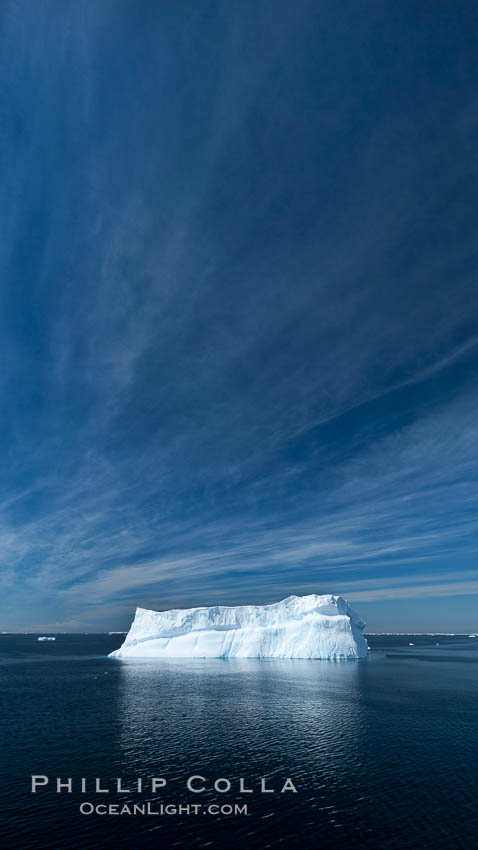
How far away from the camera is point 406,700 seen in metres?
42.3

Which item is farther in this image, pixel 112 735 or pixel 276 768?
pixel 112 735

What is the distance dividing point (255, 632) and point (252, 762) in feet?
218

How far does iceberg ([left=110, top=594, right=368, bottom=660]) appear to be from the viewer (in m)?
78.6

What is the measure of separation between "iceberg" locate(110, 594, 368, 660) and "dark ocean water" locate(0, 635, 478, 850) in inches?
1214

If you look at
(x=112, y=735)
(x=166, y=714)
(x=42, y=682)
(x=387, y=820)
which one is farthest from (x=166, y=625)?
(x=387, y=820)

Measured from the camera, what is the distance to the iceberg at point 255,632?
78625mm

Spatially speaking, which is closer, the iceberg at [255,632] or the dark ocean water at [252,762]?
the dark ocean water at [252,762]

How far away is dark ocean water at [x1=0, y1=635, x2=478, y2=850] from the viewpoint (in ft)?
55.7

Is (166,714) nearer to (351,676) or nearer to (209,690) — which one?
(209,690)

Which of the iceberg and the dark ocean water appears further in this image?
the iceberg

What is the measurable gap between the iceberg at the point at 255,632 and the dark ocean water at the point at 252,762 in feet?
101

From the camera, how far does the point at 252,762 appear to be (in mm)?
24188

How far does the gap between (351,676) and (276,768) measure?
4220 centimetres

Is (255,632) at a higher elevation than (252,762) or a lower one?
lower
